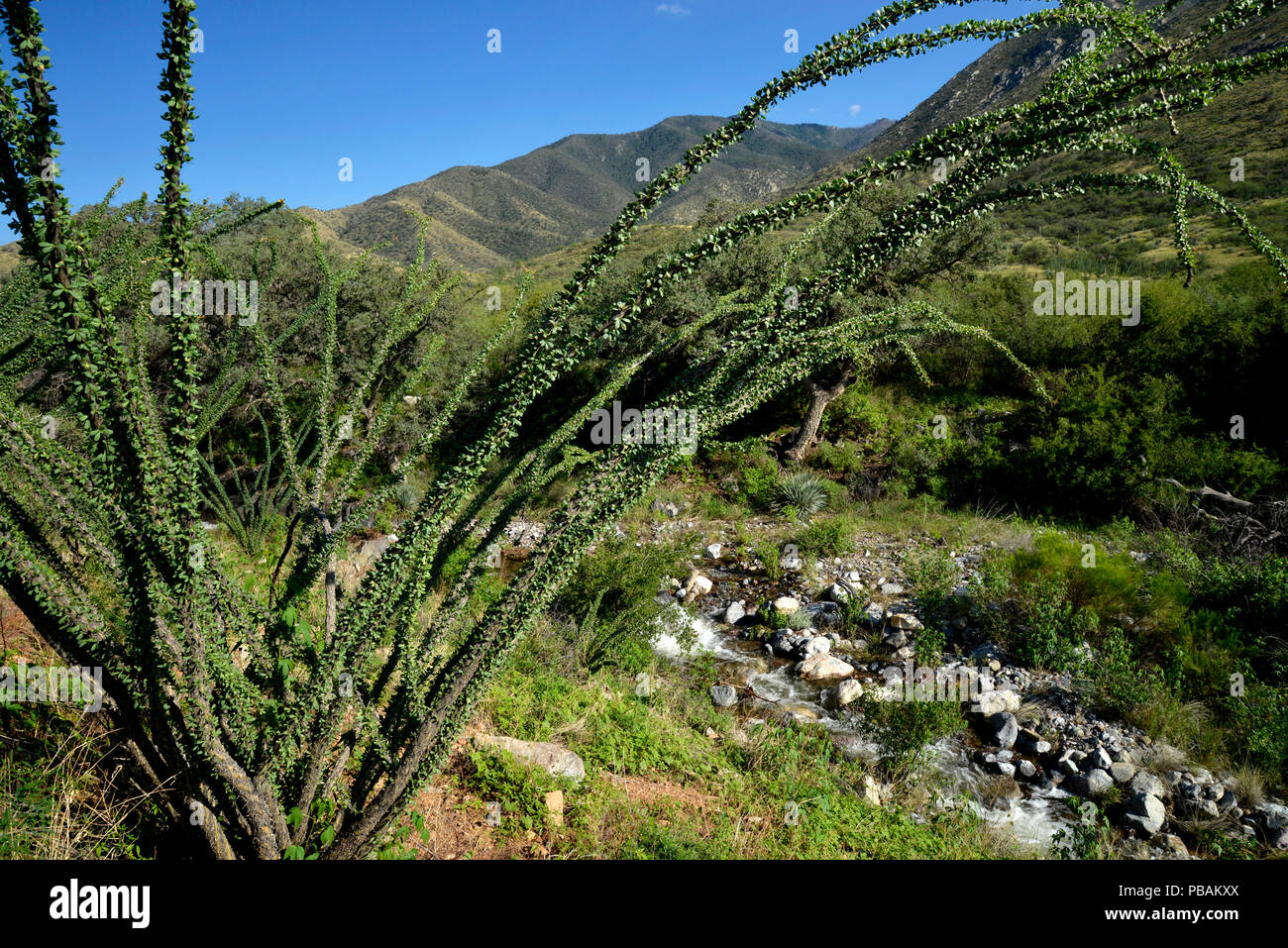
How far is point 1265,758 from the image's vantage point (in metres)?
4.75

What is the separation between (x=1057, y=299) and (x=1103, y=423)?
16.9 feet

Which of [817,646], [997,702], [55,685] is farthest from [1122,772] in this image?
[55,685]

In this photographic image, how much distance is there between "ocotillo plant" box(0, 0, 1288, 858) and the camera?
1279 mm

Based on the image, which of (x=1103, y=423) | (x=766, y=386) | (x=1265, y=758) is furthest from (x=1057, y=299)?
(x=766, y=386)

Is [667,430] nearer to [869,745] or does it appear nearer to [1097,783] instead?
[869,745]

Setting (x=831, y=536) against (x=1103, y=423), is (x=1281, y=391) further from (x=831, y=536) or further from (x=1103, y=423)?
(x=831, y=536)

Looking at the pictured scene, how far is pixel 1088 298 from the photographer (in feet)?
39.0

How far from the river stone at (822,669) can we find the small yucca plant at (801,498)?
3.84 meters

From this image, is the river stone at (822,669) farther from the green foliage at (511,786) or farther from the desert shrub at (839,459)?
the desert shrub at (839,459)

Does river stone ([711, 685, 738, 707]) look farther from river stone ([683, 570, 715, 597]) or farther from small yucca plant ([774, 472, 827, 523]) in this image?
small yucca plant ([774, 472, 827, 523])

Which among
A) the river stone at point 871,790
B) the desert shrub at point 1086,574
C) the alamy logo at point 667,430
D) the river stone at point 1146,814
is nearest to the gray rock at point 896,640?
the desert shrub at point 1086,574

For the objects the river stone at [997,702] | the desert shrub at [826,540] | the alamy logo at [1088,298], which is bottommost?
the river stone at [997,702]

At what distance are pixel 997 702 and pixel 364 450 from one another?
6.18 metres
